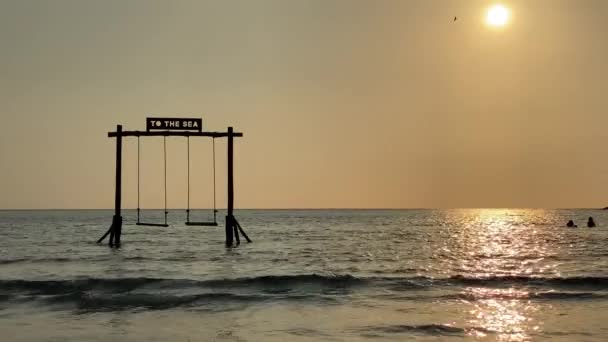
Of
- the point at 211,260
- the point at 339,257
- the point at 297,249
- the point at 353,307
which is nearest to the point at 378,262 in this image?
the point at 339,257

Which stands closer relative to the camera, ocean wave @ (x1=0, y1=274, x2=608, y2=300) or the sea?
the sea

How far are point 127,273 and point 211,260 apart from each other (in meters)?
6.64

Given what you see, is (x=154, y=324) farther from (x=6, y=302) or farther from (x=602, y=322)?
(x=602, y=322)

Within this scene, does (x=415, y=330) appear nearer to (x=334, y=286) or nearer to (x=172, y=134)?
(x=334, y=286)

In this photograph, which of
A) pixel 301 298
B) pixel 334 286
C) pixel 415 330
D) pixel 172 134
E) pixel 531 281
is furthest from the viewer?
pixel 172 134

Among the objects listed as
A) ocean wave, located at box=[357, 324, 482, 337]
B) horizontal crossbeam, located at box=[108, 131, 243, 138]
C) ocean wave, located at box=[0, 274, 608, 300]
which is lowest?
ocean wave, located at box=[357, 324, 482, 337]

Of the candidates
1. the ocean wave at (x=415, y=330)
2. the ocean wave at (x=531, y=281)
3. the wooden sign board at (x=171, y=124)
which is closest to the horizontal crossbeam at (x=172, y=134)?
the wooden sign board at (x=171, y=124)

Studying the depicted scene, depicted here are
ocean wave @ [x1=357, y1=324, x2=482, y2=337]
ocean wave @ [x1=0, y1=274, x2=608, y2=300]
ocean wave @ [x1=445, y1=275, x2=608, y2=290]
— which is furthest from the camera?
ocean wave @ [x1=445, y1=275, x2=608, y2=290]

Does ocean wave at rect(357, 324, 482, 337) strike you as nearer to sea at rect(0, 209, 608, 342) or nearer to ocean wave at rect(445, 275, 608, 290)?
sea at rect(0, 209, 608, 342)

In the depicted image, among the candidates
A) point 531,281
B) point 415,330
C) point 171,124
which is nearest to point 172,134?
point 171,124

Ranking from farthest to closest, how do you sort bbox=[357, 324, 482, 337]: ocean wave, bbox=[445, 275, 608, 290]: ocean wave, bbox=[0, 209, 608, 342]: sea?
bbox=[445, 275, 608, 290]: ocean wave
bbox=[0, 209, 608, 342]: sea
bbox=[357, 324, 482, 337]: ocean wave

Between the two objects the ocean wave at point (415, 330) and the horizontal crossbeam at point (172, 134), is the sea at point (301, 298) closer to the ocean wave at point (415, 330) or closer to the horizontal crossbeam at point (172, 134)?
the ocean wave at point (415, 330)

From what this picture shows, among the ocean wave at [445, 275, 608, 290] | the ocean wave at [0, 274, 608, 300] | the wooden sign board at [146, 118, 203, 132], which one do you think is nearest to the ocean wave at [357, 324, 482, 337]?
the ocean wave at [0, 274, 608, 300]

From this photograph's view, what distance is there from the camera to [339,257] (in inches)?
1460
